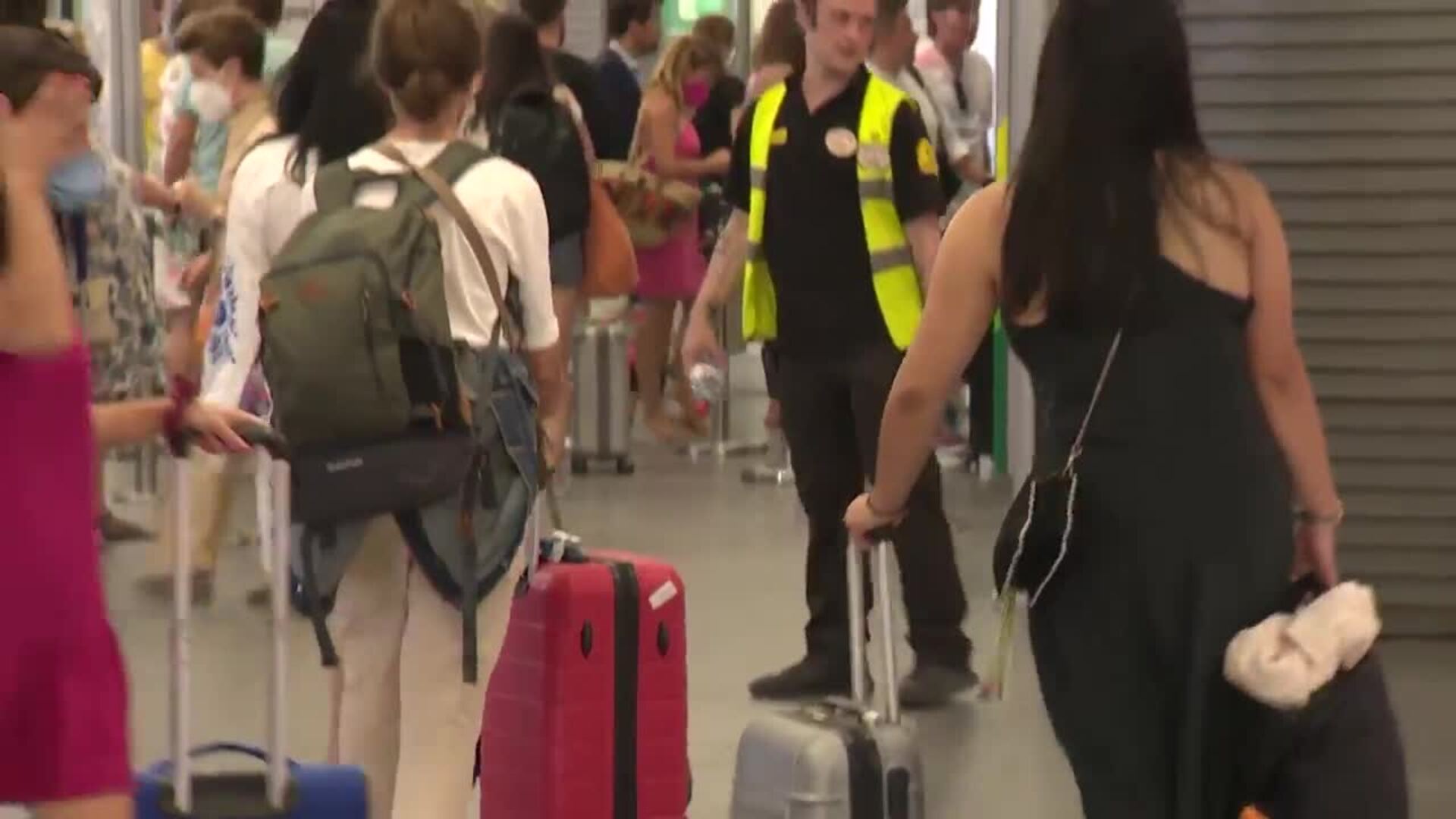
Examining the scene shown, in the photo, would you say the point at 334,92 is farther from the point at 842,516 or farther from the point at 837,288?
the point at 842,516

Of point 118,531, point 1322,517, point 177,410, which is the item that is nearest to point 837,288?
point 1322,517

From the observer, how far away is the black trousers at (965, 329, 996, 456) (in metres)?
10.1

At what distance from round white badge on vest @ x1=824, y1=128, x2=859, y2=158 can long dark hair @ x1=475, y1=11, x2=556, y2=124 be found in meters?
1.85

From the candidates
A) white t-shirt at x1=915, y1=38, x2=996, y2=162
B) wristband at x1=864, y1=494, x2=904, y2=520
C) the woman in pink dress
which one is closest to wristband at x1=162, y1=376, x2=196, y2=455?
wristband at x1=864, y1=494, x2=904, y2=520

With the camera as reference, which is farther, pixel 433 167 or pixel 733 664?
pixel 733 664

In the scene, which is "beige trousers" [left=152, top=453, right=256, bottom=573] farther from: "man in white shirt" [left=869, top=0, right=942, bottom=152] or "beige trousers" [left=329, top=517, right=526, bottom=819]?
"beige trousers" [left=329, top=517, right=526, bottom=819]

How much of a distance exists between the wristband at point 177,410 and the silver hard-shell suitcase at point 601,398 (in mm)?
7034

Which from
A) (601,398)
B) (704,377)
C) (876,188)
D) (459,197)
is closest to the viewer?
(459,197)

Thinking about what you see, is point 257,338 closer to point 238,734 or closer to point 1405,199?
point 238,734

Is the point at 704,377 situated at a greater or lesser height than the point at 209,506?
greater

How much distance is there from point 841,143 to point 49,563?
3.44 m

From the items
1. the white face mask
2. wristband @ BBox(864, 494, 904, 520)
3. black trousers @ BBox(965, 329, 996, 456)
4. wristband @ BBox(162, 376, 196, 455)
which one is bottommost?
black trousers @ BBox(965, 329, 996, 456)

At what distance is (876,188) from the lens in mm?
5945

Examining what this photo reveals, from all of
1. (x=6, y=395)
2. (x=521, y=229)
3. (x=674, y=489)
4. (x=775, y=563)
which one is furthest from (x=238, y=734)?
(x=674, y=489)
